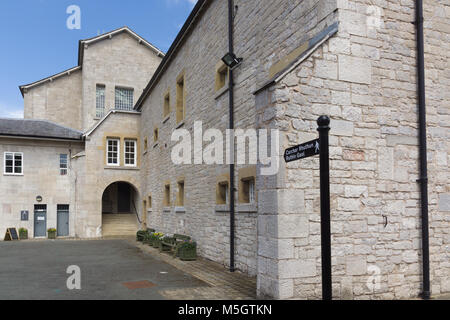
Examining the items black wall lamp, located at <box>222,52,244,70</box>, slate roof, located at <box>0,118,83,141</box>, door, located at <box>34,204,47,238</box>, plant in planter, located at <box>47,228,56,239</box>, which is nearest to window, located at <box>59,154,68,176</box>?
slate roof, located at <box>0,118,83,141</box>

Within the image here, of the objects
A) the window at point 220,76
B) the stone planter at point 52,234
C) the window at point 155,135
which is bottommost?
the stone planter at point 52,234

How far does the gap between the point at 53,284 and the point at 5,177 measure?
51.3 ft

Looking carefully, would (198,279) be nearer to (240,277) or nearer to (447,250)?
(240,277)

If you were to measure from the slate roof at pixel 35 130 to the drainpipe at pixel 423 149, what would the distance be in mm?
19762

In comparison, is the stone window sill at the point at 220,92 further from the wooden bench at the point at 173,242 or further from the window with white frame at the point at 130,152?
the window with white frame at the point at 130,152

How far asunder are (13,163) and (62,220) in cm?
399

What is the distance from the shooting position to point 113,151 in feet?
75.0

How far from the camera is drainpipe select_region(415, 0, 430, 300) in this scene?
6.51 metres

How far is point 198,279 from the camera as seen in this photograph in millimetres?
8555

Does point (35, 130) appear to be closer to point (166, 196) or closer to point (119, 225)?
point (119, 225)

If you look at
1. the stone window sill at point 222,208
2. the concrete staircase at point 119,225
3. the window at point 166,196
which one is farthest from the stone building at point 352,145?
the concrete staircase at point 119,225

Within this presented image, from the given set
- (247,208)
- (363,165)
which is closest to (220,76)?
(247,208)

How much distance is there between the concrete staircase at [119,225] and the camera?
22.9 meters
